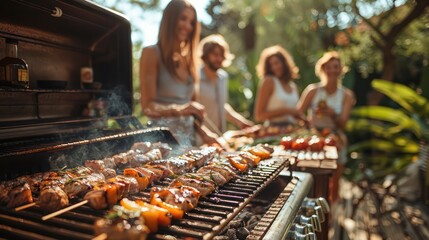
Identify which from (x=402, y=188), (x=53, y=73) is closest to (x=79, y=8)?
(x=53, y=73)

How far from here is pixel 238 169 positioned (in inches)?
94.3

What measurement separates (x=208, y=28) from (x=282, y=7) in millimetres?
5112

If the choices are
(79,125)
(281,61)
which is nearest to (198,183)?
(79,125)

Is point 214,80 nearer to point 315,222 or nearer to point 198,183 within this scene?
point 315,222

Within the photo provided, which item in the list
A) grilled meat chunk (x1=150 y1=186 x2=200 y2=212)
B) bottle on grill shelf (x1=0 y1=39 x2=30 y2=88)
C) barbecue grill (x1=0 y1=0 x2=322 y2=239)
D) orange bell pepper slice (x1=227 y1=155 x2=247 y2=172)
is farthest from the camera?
orange bell pepper slice (x1=227 y1=155 x2=247 y2=172)

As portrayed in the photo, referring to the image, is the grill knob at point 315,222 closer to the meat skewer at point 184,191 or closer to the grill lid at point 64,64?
the meat skewer at point 184,191

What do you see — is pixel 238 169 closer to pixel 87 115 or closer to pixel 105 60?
pixel 87 115

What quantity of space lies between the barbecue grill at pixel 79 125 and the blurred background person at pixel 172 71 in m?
0.21

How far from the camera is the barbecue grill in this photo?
1518 mm

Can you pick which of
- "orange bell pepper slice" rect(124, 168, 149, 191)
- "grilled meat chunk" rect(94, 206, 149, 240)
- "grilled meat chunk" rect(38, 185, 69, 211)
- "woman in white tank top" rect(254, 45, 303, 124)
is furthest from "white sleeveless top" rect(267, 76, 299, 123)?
"grilled meat chunk" rect(94, 206, 149, 240)

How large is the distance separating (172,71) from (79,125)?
119 cm

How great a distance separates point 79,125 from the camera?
9.33 feet

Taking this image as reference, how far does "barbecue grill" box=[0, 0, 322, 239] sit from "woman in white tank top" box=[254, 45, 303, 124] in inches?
110

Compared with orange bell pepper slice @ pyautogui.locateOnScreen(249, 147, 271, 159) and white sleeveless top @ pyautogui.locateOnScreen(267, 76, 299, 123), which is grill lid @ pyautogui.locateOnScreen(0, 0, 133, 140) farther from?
white sleeveless top @ pyautogui.locateOnScreen(267, 76, 299, 123)
